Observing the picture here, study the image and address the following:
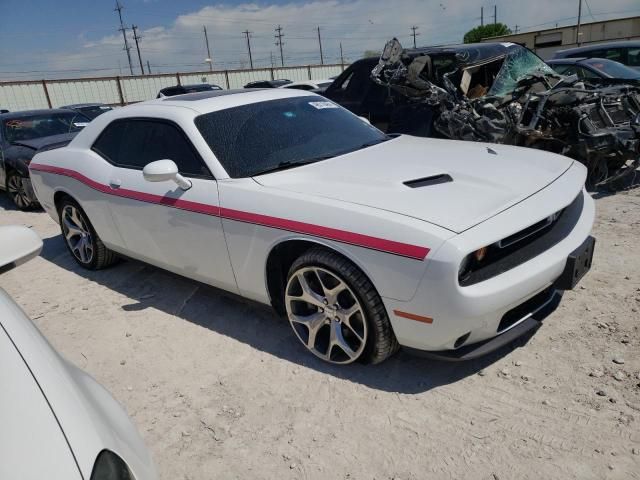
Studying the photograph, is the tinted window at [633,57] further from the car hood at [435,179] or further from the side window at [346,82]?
the car hood at [435,179]

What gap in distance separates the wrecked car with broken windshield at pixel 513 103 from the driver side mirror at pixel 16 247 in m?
5.15

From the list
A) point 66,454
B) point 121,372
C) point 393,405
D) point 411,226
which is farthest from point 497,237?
A: point 121,372

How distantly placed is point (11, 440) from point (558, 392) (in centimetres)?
237

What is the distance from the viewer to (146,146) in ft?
12.4

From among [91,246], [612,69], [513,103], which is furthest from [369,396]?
→ [612,69]

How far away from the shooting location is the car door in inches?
127

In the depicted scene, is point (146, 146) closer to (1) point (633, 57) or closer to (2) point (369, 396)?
(2) point (369, 396)

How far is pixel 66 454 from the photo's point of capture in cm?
125

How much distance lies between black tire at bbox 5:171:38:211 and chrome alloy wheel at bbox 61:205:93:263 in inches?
129

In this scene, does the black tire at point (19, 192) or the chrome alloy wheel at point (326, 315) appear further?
the black tire at point (19, 192)

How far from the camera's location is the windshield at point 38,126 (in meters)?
7.85

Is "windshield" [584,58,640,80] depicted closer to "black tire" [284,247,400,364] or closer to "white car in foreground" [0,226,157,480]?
"black tire" [284,247,400,364]

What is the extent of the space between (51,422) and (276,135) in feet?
8.15

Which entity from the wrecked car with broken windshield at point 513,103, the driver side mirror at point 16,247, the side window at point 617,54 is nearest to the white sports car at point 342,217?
the driver side mirror at point 16,247
